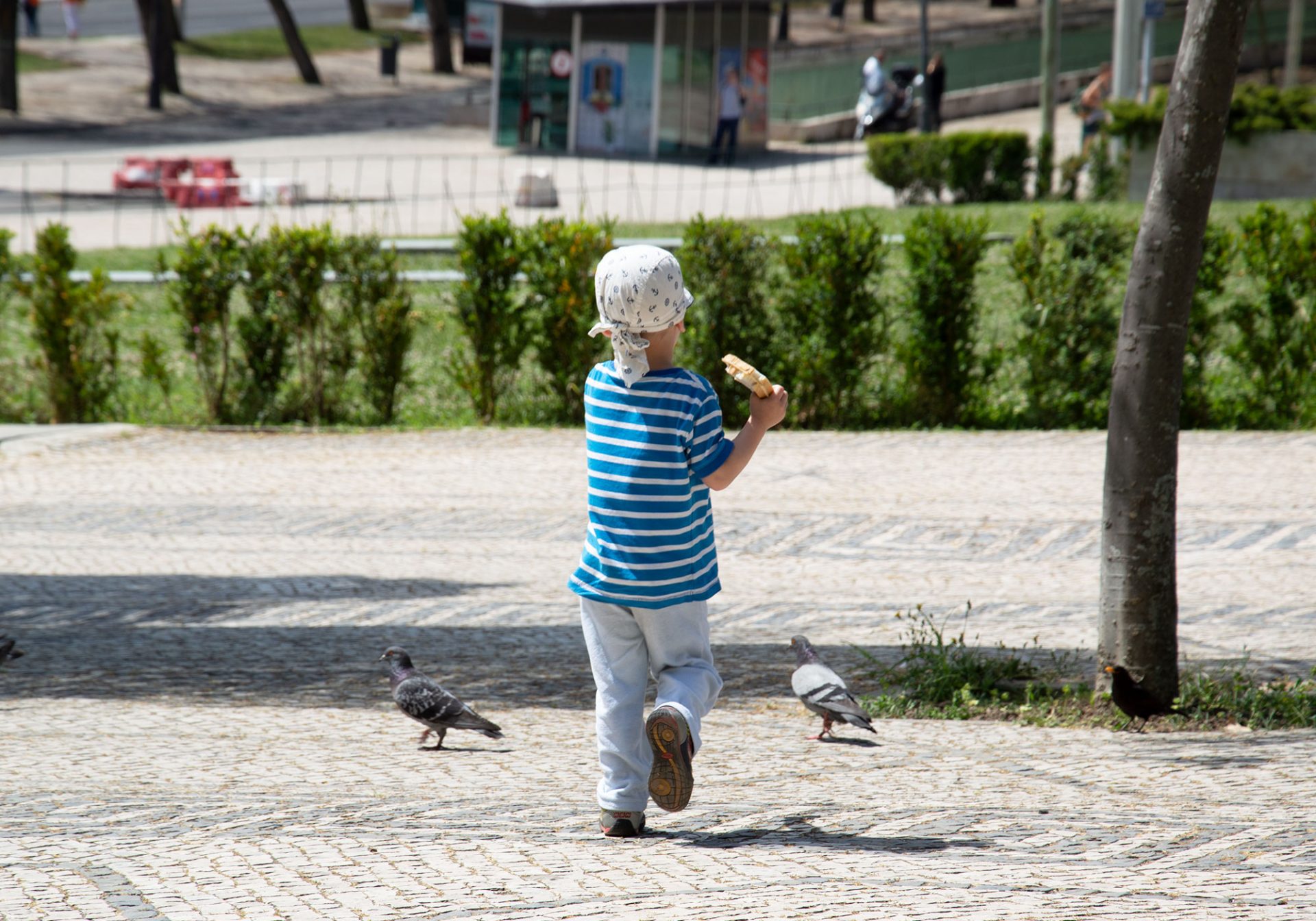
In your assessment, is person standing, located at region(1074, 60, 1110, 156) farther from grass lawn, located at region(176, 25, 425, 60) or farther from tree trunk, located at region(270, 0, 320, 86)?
grass lawn, located at region(176, 25, 425, 60)

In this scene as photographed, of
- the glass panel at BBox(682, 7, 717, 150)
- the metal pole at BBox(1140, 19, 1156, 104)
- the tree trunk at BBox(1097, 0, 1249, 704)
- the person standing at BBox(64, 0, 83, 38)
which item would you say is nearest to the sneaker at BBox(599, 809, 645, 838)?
the tree trunk at BBox(1097, 0, 1249, 704)

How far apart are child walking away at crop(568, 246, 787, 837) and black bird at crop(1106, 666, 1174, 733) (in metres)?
1.96

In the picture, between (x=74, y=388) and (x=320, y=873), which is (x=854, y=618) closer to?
(x=320, y=873)

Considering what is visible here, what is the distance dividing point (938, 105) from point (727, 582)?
A: 27815 mm

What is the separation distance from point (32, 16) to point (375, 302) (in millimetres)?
47198

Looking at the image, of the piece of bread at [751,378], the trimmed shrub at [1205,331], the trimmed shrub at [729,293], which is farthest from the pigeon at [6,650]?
the trimmed shrub at [1205,331]

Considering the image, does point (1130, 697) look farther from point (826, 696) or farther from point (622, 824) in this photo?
point (622, 824)

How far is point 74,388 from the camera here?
13711 millimetres

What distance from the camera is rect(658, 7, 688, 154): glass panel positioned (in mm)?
31750

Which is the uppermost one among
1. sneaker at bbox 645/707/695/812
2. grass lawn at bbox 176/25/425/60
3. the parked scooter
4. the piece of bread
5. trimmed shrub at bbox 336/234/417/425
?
grass lawn at bbox 176/25/425/60

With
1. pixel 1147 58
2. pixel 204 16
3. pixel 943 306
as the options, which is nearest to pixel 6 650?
pixel 943 306

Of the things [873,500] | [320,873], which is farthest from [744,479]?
[320,873]

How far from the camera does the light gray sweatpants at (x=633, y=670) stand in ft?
13.9

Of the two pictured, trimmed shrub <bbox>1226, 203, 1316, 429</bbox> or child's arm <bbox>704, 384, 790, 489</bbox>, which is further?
trimmed shrub <bbox>1226, 203, 1316, 429</bbox>
